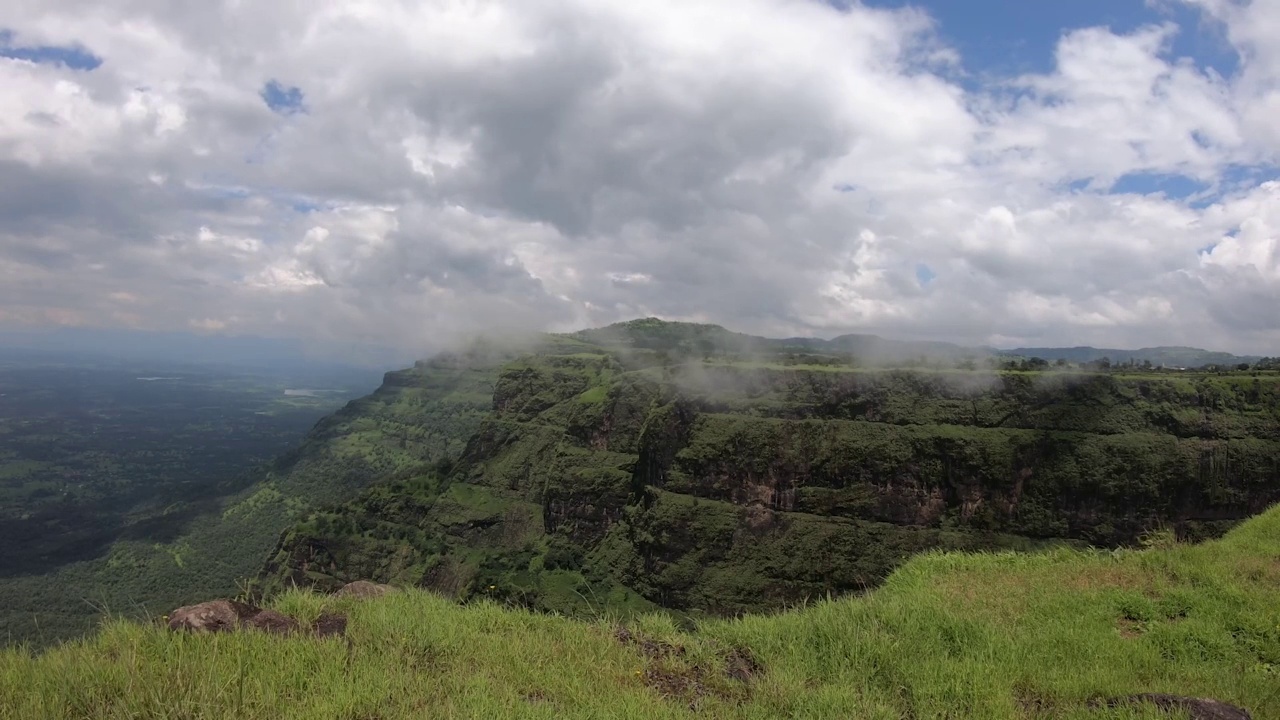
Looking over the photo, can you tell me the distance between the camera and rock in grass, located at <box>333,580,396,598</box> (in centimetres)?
800

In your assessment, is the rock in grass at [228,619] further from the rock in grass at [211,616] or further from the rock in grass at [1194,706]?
the rock in grass at [1194,706]

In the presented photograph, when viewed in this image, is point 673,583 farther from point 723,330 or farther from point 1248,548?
point 723,330

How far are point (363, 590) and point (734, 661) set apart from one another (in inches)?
206

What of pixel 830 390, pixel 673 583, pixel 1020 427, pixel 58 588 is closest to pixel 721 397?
pixel 830 390

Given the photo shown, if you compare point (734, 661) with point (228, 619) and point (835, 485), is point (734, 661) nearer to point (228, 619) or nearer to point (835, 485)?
point (228, 619)

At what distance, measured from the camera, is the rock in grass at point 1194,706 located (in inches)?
194

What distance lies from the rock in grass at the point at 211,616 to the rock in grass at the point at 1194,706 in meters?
8.24

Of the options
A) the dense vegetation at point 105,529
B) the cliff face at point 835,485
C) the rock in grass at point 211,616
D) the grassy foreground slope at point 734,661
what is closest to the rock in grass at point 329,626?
the grassy foreground slope at point 734,661

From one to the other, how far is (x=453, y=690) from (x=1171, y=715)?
19.2 feet

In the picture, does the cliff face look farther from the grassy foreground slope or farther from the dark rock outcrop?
the dark rock outcrop

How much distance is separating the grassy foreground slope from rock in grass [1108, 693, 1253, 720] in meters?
0.18

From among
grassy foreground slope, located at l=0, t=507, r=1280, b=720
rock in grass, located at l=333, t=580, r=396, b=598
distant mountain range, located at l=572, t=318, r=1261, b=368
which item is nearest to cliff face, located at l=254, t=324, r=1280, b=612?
distant mountain range, located at l=572, t=318, r=1261, b=368

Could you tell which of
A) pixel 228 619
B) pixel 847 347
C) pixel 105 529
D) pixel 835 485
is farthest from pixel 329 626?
pixel 105 529

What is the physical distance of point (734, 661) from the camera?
676 cm
